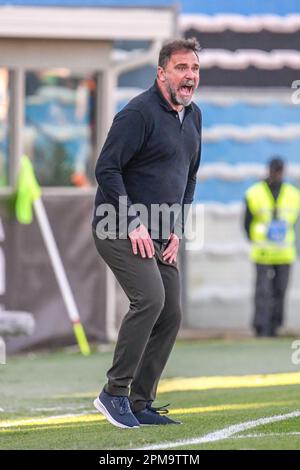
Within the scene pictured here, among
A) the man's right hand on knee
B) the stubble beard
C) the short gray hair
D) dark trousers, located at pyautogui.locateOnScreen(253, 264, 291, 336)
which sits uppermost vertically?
the short gray hair

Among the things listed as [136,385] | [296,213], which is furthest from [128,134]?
[296,213]

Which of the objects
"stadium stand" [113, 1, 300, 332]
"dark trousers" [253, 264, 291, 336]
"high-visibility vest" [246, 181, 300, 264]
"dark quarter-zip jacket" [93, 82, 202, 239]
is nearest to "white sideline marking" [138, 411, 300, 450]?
"dark quarter-zip jacket" [93, 82, 202, 239]

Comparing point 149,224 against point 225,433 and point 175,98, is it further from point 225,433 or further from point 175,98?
point 225,433

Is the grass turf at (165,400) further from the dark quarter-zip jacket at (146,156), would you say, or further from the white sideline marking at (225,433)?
the dark quarter-zip jacket at (146,156)

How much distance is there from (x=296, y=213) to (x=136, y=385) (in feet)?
27.6

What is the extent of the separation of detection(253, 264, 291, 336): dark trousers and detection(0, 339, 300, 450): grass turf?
0.52 m

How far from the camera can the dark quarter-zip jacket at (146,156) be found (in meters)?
7.27

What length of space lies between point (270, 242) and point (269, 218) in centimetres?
28

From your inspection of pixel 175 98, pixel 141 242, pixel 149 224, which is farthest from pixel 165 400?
pixel 175 98

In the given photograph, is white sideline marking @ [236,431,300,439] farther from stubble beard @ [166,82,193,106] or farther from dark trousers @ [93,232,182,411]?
stubble beard @ [166,82,193,106]

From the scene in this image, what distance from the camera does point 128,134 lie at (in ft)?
23.9

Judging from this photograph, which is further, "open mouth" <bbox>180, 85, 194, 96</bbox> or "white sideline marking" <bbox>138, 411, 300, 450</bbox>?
"open mouth" <bbox>180, 85, 194, 96</bbox>

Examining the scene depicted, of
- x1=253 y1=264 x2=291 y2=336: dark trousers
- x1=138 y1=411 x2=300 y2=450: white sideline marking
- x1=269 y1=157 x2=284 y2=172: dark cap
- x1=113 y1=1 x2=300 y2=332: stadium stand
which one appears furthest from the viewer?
x1=113 y1=1 x2=300 y2=332: stadium stand

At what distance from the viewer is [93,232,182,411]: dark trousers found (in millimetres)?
7273
